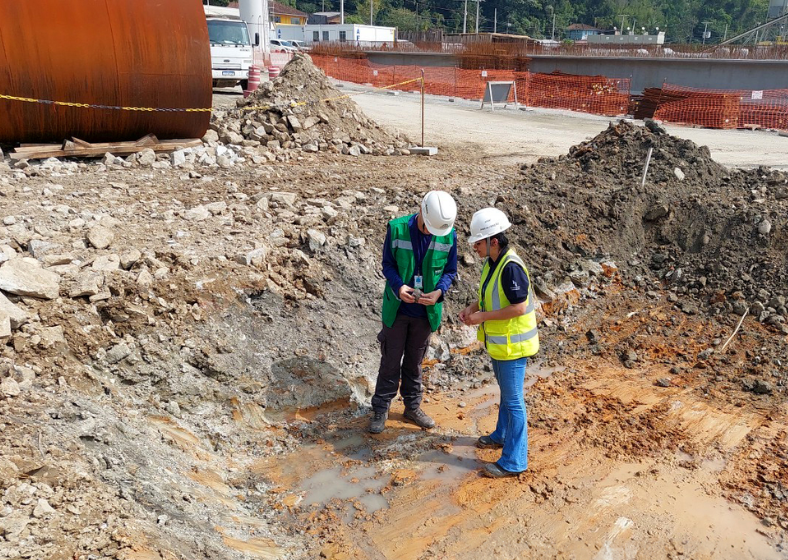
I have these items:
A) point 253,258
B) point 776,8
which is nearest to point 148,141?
point 253,258

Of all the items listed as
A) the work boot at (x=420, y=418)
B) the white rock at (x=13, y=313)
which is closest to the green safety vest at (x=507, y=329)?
the work boot at (x=420, y=418)

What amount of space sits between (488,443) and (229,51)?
661 inches

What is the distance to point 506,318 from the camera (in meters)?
4.36

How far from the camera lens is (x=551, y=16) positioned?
9131 cm

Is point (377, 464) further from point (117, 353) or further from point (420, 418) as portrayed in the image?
point (117, 353)

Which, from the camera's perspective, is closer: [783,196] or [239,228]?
[239,228]

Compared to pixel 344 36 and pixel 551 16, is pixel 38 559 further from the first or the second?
pixel 551 16

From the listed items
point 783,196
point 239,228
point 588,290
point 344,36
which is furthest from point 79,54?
point 344,36

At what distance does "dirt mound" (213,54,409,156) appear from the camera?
37.7 ft

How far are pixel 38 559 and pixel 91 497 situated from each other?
1.68 ft

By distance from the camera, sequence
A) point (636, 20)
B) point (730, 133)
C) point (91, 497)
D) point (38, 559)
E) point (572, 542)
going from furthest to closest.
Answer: point (636, 20), point (730, 133), point (572, 542), point (91, 497), point (38, 559)

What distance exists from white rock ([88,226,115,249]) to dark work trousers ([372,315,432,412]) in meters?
3.05

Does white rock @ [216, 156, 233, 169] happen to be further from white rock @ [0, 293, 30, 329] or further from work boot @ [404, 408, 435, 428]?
work boot @ [404, 408, 435, 428]

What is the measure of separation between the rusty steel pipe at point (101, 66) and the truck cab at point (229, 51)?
8.93 meters
